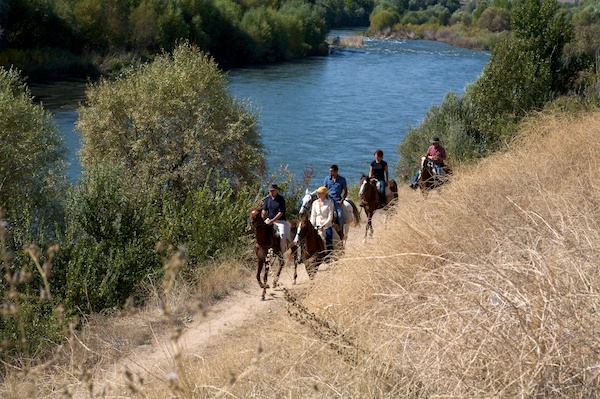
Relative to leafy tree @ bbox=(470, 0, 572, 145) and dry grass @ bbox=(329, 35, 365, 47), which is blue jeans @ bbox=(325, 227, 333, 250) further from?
dry grass @ bbox=(329, 35, 365, 47)

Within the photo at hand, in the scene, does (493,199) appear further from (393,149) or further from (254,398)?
(393,149)

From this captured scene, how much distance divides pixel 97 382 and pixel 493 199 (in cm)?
673

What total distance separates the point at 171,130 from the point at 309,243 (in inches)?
579

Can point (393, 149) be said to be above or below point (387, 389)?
below

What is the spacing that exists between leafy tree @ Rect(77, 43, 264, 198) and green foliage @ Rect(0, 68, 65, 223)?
2.65m

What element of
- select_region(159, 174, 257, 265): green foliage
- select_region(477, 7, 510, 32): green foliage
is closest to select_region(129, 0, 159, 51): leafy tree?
select_region(159, 174, 257, 265): green foliage

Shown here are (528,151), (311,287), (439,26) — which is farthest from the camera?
(439,26)

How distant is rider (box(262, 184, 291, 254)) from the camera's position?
13.7 metres

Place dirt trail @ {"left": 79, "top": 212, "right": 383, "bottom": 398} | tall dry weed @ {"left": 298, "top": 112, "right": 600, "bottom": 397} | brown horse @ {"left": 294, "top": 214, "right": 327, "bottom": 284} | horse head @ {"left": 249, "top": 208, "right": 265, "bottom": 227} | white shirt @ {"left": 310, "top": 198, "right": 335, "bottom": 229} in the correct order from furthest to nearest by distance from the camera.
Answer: white shirt @ {"left": 310, "top": 198, "right": 335, "bottom": 229} < brown horse @ {"left": 294, "top": 214, "right": 327, "bottom": 284} < horse head @ {"left": 249, "top": 208, "right": 265, "bottom": 227} < dirt trail @ {"left": 79, "top": 212, "right": 383, "bottom": 398} < tall dry weed @ {"left": 298, "top": 112, "right": 600, "bottom": 397}

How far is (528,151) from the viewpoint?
17.2 meters

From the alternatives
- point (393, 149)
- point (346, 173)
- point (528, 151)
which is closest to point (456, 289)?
point (528, 151)

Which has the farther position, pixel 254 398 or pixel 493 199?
pixel 493 199

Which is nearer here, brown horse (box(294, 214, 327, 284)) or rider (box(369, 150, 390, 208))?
brown horse (box(294, 214, 327, 284))

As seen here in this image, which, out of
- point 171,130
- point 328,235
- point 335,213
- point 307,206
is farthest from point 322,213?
point 171,130
